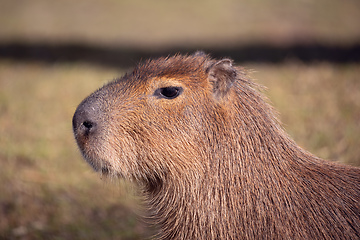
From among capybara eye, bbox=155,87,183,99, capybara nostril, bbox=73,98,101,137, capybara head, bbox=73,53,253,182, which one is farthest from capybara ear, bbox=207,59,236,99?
capybara nostril, bbox=73,98,101,137

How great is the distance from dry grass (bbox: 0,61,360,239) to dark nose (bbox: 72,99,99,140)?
23 centimetres

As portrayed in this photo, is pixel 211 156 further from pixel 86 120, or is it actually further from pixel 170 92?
pixel 86 120

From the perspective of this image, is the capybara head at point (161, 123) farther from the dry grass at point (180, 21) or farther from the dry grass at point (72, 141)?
the dry grass at point (180, 21)

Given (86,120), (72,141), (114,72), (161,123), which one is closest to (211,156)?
(161,123)

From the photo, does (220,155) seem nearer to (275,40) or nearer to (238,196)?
(238,196)

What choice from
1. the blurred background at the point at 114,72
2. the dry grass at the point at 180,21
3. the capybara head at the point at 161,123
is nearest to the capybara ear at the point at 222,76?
the capybara head at the point at 161,123

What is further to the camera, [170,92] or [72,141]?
[72,141]

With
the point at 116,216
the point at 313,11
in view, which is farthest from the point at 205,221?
the point at 313,11

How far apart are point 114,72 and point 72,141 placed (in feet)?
7.42

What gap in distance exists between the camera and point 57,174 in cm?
347

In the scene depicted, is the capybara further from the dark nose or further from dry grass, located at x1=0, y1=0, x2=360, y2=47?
dry grass, located at x1=0, y1=0, x2=360, y2=47

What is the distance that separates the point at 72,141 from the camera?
4074 millimetres

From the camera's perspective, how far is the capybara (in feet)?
5.70

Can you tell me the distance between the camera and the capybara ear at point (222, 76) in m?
1.80
